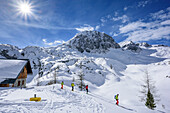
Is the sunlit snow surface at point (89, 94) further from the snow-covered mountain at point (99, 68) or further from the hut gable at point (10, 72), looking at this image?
the hut gable at point (10, 72)

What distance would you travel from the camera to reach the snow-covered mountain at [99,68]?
32.2 metres

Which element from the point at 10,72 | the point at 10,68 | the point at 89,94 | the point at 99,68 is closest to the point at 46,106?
the point at 89,94

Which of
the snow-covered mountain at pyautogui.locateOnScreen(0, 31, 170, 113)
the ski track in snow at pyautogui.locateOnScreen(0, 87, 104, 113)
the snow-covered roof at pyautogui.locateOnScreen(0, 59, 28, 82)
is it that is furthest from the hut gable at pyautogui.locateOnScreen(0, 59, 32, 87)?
the ski track in snow at pyautogui.locateOnScreen(0, 87, 104, 113)

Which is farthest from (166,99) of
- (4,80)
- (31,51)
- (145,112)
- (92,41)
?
(92,41)

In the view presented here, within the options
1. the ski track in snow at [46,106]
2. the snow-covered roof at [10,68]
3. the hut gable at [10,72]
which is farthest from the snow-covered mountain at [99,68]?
the snow-covered roof at [10,68]

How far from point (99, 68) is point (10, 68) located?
180 feet

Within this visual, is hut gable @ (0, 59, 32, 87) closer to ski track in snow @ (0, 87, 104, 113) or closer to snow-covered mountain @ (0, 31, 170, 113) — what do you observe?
snow-covered mountain @ (0, 31, 170, 113)

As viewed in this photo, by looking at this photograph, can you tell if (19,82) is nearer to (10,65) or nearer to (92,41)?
(10,65)

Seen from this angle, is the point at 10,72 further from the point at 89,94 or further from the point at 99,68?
the point at 99,68

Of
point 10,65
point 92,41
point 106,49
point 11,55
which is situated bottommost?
point 10,65

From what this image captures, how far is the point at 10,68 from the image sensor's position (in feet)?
47.6

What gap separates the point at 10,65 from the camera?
15094 mm

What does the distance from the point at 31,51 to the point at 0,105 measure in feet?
402

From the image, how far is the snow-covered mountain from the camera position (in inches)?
1266
